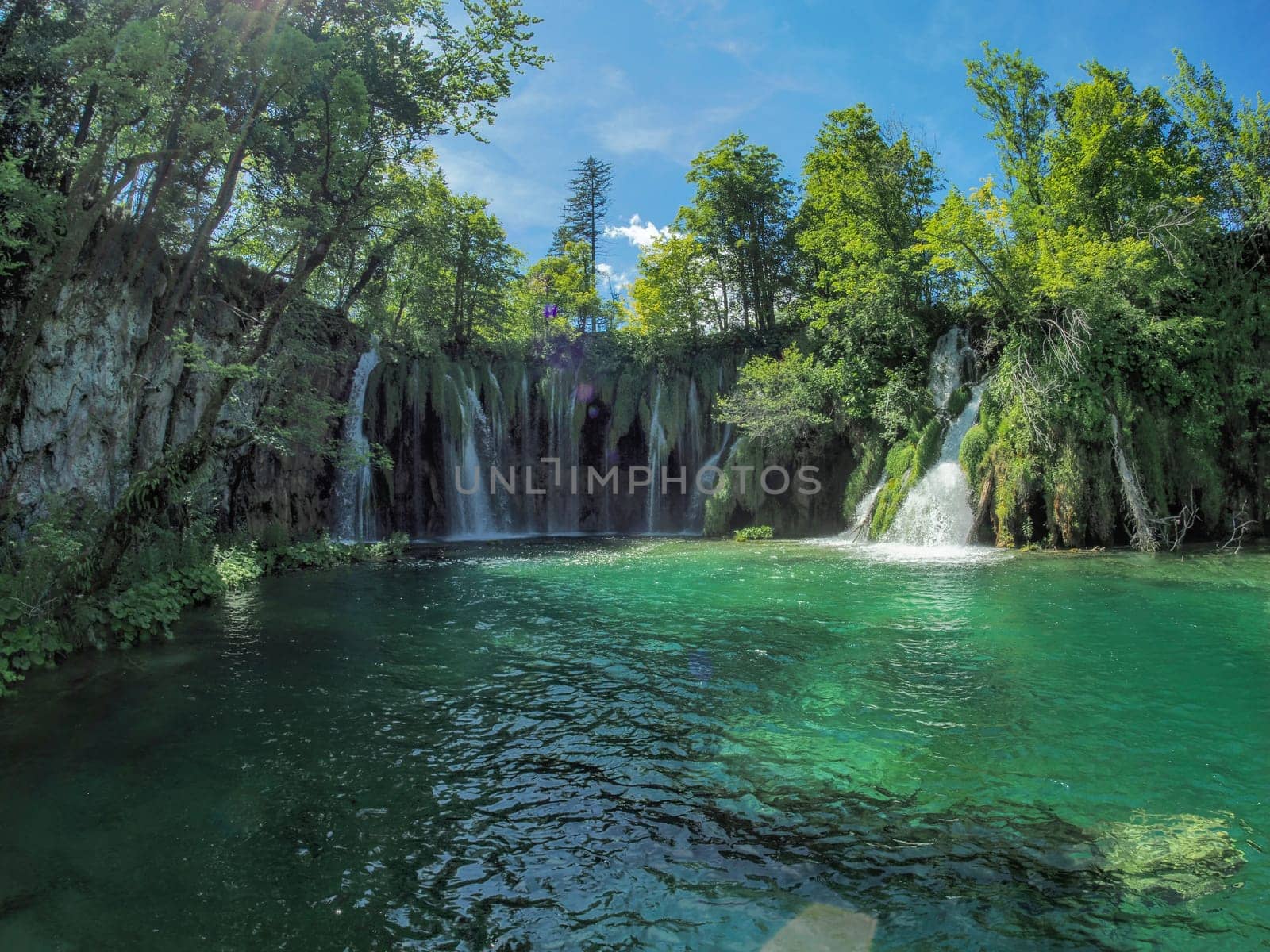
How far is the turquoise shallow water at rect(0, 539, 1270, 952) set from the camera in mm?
3121

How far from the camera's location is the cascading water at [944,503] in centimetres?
1759

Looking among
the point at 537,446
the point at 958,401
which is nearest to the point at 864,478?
the point at 958,401

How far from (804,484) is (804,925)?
21026 millimetres

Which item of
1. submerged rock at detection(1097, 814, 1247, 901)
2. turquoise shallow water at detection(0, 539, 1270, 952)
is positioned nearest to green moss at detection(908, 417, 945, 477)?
turquoise shallow water at detection(0, 539, 1270, 952)

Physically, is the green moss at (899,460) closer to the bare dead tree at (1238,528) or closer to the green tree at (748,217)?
the bare dead tree at (1238,528)

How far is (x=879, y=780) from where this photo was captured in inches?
176

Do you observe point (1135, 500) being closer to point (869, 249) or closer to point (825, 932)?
point (869, 249)

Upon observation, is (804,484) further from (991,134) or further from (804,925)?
(804,925)

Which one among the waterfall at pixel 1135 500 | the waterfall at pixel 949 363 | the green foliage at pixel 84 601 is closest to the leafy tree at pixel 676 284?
the waterfall at pixel 949 363

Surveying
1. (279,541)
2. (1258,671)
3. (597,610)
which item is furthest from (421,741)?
(279,541)

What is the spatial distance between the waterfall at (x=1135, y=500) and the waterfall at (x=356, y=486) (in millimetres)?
21176

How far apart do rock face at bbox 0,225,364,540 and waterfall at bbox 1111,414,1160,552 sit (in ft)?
60.3

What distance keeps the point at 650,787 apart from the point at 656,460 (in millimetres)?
24078

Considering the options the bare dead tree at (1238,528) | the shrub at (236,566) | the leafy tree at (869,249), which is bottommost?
the shrub at (236,566)
